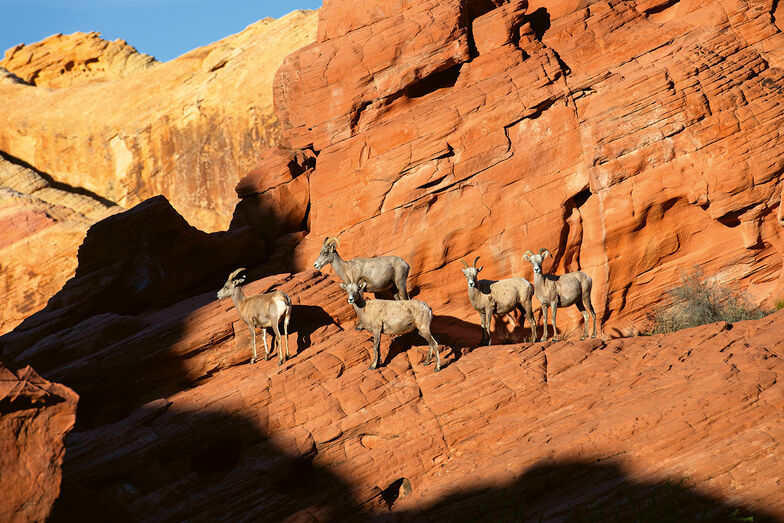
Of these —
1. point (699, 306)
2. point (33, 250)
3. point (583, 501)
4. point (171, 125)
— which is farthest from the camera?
point (171, 125)

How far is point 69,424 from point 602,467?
7.75 meters

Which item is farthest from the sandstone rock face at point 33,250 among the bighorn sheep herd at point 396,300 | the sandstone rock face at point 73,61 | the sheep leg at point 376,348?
the sheep leg at point 376,348

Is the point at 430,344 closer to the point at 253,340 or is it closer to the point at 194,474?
the point at 253,340

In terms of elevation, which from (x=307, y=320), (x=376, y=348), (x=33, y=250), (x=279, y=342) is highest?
(x=33, y=250)

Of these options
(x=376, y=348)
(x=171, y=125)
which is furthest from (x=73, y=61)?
(x=376, y=348)

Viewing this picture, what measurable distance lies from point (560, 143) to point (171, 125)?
878 inches

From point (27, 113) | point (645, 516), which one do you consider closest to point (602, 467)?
point (645, 516)

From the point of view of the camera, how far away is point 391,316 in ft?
44.0

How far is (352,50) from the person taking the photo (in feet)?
66.0

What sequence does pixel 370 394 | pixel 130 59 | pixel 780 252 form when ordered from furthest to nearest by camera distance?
1. pixel 130 59
2. pixel 780 252
3. pixel 370 394

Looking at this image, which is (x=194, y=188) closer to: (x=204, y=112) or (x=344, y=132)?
(x=204, y=112)

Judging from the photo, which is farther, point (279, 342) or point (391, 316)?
point (279, 342)

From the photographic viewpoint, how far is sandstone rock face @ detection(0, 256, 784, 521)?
33.9 feet

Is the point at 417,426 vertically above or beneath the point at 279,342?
beneath
